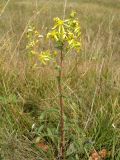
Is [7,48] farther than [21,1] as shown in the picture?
No

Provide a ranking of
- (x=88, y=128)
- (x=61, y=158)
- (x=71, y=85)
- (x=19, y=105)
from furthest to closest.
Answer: (x=71, y=85) → (x=19, y=105) → (x=88, y=128) → (x=61, y=158)

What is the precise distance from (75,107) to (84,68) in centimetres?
80

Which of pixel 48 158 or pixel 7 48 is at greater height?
pixel 7 48

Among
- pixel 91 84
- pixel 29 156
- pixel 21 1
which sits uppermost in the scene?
pixel 91 84

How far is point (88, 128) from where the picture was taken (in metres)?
2.76

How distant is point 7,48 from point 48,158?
4.88 ft

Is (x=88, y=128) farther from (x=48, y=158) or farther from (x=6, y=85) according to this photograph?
(x=6, y=85)

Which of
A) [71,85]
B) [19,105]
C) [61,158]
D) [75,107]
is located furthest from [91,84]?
[61,158]

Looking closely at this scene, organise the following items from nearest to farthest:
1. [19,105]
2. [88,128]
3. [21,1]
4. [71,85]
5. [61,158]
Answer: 1. [61,158]
2. [88,128]
3. [19,105]
4. [71,85]
5. [21,1]

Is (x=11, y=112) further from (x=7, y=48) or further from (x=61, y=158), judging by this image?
(x=7, y=48)

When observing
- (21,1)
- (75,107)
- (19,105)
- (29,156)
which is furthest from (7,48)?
(21,1)

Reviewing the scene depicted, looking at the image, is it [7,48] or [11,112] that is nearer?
[11,112]

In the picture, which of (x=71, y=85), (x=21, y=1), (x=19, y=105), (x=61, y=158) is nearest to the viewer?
(x=61, y=158)

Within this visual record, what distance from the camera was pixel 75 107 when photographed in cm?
290
